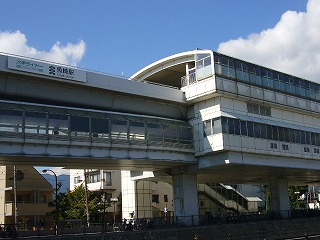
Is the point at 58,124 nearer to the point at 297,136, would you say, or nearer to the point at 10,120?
the point at 10,120

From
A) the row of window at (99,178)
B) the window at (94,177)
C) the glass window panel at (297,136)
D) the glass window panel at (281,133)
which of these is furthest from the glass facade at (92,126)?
the window at (94,177)

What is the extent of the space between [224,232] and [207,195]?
28.9 m

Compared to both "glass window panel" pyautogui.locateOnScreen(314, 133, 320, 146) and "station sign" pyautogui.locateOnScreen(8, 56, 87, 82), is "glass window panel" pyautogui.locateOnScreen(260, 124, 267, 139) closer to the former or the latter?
"glass window panel" pyautogui.locateOnScreen(314, 133, 320, 146)

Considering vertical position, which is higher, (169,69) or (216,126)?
(169,69)

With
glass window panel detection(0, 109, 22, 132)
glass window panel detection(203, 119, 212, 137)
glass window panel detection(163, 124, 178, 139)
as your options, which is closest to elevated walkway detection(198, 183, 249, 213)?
glass window panel detection(203, 119, 212, 137)

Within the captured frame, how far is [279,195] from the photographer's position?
50188mm

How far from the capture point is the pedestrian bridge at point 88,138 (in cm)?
2808

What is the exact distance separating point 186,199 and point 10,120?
1733 cm

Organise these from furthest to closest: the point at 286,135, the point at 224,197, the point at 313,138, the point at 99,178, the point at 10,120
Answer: the point at 99,178 < the point at 224,197 < the point at 313,138 < the point at 286,135 < the point at 10,120

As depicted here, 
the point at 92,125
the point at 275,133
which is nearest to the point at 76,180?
the point at 275,133

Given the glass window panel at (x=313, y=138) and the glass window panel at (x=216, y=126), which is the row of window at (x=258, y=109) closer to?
the glass window panel at (x=216, y=126)

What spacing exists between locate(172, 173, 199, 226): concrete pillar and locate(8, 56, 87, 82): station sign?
13638 mm

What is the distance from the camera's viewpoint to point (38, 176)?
6419 centimetres

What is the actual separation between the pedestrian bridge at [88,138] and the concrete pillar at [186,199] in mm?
2140
